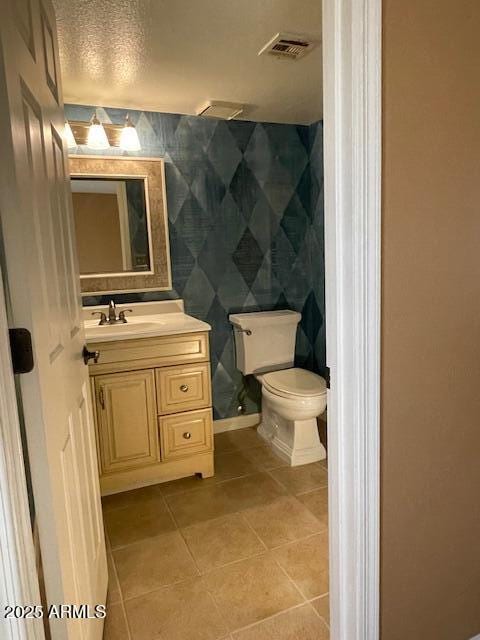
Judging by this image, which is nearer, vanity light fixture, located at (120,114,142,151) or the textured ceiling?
the textured ceiling

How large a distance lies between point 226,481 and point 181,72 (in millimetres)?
Result: 2155

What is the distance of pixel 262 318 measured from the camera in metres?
2.96

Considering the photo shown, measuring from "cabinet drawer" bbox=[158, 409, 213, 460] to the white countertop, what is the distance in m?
0.47

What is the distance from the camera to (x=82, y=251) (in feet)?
8.58

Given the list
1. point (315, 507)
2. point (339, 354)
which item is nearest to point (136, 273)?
point (315, 507)

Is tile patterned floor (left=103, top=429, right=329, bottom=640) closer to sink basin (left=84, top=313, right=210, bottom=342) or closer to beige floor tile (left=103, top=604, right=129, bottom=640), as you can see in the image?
beige floor tile (left=103, top=604, right=129, bottom=640)

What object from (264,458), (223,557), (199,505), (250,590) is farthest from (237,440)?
(250,590)

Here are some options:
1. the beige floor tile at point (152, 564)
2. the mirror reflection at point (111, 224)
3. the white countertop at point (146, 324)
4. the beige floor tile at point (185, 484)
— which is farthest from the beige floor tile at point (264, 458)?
the mirror reflection at point (111, 224)

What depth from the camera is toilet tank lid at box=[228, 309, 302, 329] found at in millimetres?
2930

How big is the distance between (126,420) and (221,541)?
0.75 m

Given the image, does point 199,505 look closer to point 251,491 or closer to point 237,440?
point 251,491

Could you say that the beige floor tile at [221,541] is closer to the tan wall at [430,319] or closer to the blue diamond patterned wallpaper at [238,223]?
the tan wall at [430,319]

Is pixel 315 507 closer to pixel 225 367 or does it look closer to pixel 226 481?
pixel 226 481

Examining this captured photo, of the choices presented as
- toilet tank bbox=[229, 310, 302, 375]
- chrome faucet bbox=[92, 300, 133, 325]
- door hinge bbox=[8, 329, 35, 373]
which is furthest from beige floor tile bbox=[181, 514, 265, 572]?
door hinge bbox=[8, 329, 35, 373]
